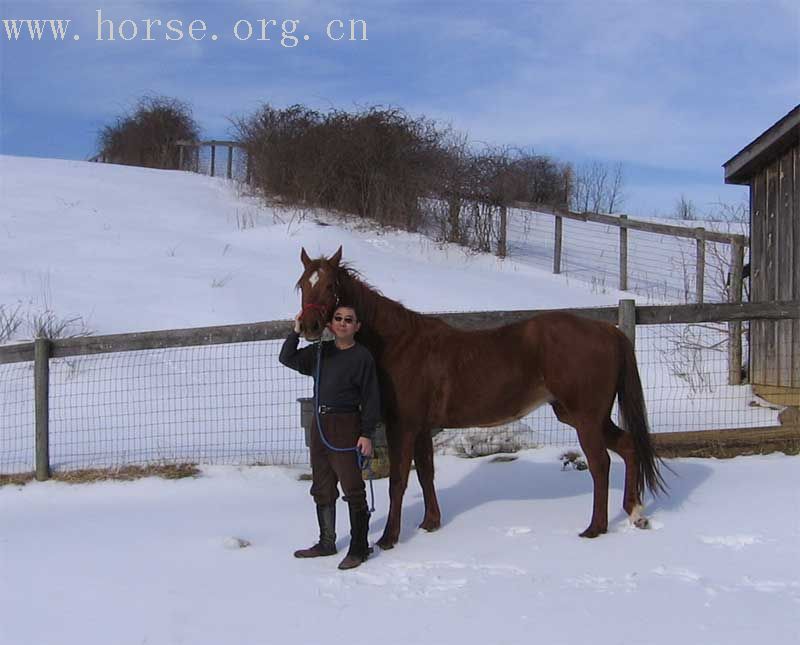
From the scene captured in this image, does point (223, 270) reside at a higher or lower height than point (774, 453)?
higher

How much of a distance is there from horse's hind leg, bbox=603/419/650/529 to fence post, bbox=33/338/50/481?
4.87 metres

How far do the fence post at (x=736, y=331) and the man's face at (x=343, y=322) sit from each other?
622 cm

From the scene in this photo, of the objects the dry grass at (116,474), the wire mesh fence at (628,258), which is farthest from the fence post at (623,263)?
the dry grass at (116,474)

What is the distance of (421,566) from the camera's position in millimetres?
4492

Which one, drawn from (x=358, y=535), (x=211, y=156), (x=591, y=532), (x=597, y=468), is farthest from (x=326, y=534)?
(x=211, y=156)

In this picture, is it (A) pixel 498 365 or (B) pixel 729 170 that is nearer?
(A) pixel 498 365

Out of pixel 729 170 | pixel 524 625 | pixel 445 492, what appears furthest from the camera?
pixel 729 170

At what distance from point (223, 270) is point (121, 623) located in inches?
388

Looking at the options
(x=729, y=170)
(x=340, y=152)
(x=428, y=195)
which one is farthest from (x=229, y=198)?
(x=729, y=170)

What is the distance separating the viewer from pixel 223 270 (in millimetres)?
13133

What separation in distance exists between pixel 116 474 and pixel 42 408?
3.05ft

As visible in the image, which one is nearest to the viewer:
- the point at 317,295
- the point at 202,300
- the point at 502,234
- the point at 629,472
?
the point at 317,295

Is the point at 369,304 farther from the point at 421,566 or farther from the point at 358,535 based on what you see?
the point at 421,566

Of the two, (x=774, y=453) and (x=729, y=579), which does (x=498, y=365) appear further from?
(x=774, y=453)
